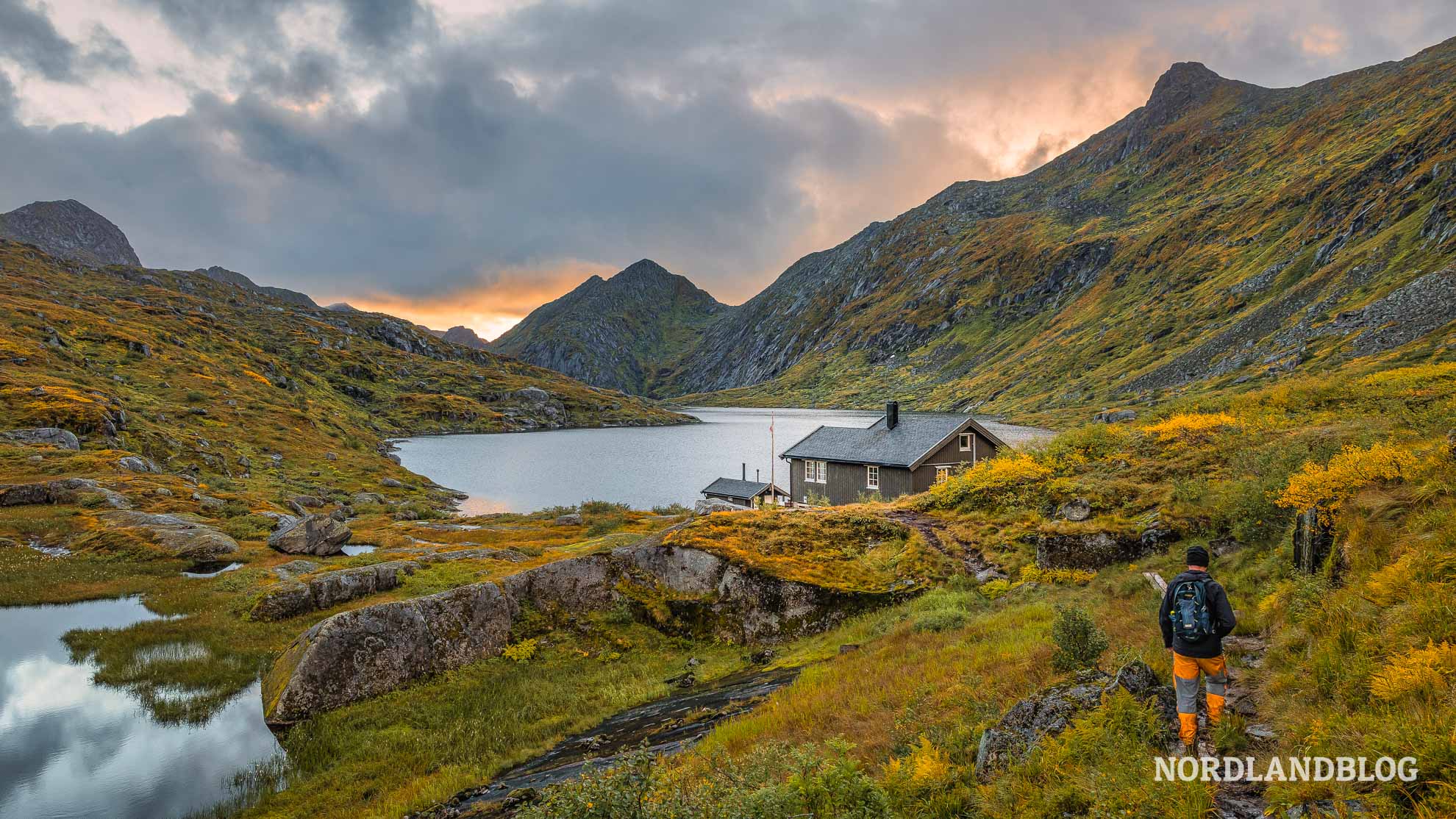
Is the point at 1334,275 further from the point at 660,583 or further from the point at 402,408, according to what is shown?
the point at 402,408

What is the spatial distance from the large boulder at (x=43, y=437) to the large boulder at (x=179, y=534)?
25.4m

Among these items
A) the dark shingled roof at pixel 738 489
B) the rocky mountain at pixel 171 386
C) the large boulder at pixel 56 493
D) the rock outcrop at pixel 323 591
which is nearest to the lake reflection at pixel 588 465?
the dark shingled roof at pixel 738 489

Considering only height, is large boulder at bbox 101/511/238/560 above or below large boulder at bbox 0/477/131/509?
below

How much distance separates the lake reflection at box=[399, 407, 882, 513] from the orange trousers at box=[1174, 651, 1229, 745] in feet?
231

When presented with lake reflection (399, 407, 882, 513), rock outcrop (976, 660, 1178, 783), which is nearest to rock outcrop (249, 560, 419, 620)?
rock outcrop (976, 660, 1178, 783)

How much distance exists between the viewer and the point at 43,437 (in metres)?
46.3

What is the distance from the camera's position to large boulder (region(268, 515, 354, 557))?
3102 centimetres

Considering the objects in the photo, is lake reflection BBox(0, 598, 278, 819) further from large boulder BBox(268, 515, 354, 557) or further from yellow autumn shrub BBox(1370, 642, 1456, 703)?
yellow autumn shrub BBox(1370, 642, 1456, 703)

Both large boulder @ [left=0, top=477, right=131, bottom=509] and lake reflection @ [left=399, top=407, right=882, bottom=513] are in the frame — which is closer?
large boulder @ [left=0, top=477, right=131, bottom=509]

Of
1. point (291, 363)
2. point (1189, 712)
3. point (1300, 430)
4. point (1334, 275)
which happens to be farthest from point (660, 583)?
point (291, 363)

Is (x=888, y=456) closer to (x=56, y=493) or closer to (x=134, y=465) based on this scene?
(x=56, y=493)

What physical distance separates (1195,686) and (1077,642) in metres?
2.26

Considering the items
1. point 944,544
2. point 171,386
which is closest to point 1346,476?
point 944,544

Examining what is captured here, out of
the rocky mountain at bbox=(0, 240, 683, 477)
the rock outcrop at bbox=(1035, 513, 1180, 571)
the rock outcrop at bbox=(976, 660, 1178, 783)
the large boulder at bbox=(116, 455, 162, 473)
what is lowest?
the rock outcrop at bbox=(976, 660, 1178, 783)
